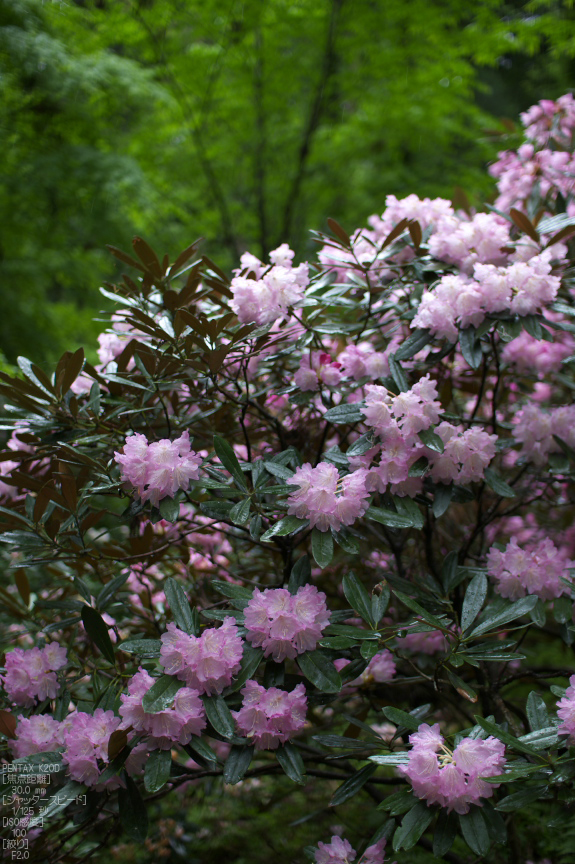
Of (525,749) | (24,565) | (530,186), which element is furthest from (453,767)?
(530,186)

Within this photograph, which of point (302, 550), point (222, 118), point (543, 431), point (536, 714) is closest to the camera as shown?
point (536, 714)

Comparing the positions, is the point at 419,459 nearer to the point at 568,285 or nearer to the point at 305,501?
the point at 305,501

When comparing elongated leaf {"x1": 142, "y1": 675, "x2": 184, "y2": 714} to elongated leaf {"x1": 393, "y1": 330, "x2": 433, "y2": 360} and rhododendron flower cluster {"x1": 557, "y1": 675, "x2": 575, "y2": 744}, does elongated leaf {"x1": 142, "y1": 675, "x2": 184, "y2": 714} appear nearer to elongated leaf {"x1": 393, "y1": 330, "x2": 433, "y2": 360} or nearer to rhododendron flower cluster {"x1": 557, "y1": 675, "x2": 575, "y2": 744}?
rhododendron flower cluster {"x1": 557, "y1": 675, "x2": 575, "y2": 744}

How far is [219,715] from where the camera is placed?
77 cm

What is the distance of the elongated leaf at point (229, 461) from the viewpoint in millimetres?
891

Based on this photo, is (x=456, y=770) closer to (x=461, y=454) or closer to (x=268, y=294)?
(x=461, y=454)

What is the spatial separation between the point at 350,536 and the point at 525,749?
1.14ft

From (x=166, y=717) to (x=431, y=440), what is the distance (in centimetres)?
55

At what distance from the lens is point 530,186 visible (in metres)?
1.74

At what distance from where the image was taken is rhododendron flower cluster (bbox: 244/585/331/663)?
80 centimetres

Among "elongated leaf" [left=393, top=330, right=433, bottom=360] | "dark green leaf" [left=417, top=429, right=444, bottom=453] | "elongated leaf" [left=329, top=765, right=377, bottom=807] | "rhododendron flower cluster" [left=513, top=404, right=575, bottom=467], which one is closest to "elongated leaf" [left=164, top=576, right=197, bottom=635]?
"elongated leaf" [left=329, top=765, right=377, bottom=807]

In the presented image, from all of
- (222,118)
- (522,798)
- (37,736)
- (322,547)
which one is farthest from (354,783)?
(222,118)

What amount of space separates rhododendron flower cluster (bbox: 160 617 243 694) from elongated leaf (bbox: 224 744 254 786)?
10 centimetres

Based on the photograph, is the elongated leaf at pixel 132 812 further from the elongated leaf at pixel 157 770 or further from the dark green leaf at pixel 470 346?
the dark green leaf at pixel 470 346
